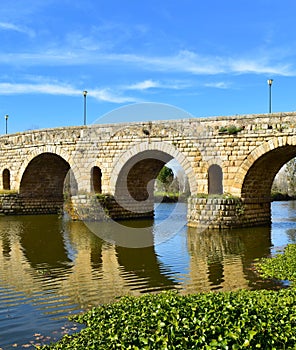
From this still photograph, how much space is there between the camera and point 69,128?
25359 mm

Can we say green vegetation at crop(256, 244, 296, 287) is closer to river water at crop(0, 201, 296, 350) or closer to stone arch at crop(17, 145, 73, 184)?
river water at crop(0, 201, 296, 350)

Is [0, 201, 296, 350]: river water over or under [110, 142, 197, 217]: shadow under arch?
under

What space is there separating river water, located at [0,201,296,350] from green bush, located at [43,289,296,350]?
1089mm

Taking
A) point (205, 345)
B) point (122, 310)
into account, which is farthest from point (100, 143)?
point (205, 345)

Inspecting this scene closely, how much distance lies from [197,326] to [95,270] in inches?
269

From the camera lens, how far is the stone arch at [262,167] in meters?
19.0

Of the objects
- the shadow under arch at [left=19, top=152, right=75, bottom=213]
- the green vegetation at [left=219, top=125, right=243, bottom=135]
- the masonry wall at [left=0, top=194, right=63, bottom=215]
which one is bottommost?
the masonry wall at [left=0, top=194, right=63, bottom=215]

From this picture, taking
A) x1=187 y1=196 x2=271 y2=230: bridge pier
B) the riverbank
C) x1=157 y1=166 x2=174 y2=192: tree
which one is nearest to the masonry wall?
x1=187 y1=196 x2=271 y2=230: bridge pier

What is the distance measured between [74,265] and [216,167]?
11101mm

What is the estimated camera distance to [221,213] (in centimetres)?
1961

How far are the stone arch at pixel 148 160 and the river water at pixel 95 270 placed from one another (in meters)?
3.32

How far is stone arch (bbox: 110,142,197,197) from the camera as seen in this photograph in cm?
2155

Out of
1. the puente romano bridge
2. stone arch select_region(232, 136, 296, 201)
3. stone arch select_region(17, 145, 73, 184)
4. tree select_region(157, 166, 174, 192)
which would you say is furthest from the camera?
tree select_region(157, 166, 174, 192)

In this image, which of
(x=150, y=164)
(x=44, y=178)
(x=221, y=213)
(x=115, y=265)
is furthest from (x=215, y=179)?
(x=44, y=178)
